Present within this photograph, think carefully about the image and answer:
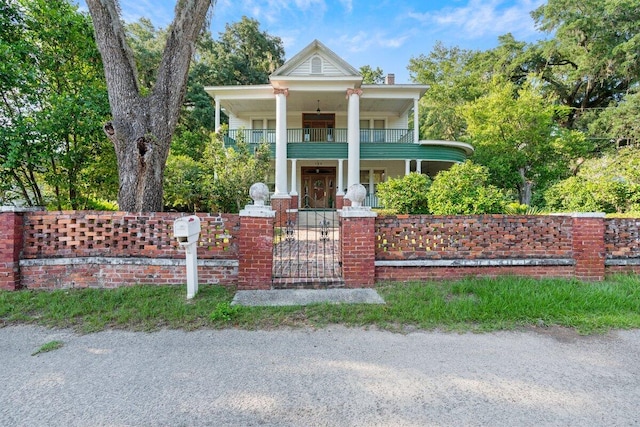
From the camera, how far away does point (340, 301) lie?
4.16 metres

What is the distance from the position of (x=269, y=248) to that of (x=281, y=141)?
9925 mm

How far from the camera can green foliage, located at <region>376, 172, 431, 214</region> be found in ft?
27.4

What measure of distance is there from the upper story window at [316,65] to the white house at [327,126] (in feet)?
0.14

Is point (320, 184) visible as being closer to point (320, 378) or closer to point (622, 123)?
point (320, 378)

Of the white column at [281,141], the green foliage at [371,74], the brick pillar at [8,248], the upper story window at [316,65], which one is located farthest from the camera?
the green foliage at [371,74]

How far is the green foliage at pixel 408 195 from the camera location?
836 cm

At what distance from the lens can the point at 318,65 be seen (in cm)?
1401

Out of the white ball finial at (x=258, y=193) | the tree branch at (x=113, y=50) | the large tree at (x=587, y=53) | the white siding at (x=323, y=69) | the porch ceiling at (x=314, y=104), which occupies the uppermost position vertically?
the large tree at (x=587, y=53)

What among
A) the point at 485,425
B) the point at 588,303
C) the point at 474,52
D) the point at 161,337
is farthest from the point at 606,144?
the point at 161,337

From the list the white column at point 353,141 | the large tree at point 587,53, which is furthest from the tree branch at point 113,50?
the large tree at point 587,53

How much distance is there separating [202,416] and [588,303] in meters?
4.84

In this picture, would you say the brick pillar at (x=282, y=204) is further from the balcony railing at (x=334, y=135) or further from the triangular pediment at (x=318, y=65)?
the triangular pediment at (x=318, y=65)

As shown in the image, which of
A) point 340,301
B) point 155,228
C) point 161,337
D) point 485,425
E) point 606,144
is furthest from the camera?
point 606,144

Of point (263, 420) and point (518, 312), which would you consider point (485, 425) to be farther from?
point (518, 312)
